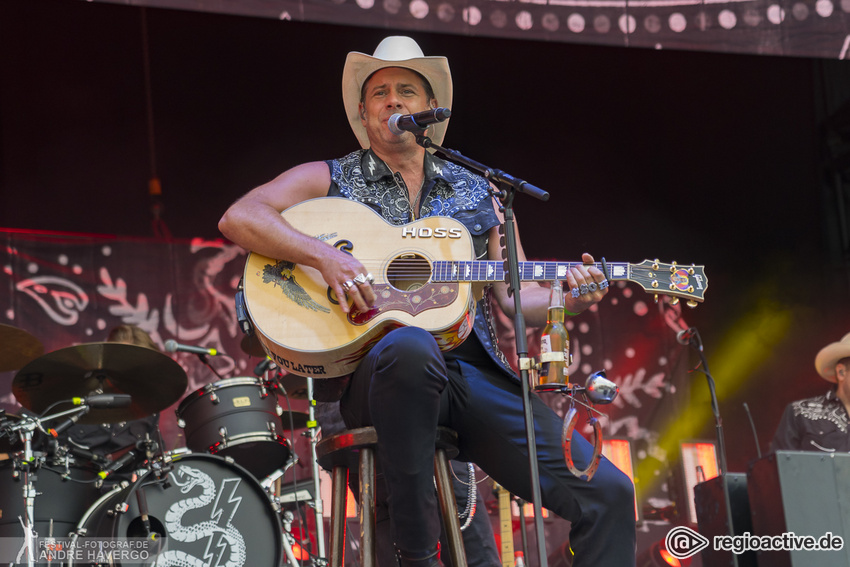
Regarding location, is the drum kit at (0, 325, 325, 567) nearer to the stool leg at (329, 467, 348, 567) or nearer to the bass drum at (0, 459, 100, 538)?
the bass drum at (0, 459, 100, 538)

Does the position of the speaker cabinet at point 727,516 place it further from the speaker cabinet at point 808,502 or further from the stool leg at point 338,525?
the stool leg at point 338,525

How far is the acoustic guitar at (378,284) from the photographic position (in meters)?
3.12

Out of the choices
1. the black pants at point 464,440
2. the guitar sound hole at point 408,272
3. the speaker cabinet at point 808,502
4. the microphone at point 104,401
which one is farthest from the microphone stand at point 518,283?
the microphone at point 104,401

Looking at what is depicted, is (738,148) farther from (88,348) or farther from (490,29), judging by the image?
(88,348)

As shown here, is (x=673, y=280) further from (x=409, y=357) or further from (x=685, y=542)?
(x=685, y=542)

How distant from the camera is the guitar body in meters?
3.11

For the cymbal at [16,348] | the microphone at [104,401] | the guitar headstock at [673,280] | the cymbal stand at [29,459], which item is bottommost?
the cymbal stand at [29,459]

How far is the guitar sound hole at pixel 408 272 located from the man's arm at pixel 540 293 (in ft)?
1.07

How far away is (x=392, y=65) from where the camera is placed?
12.3 feet

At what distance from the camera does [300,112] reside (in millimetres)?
7246

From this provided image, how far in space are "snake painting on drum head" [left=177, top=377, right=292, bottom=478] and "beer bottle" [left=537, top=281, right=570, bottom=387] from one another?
285 centimetres

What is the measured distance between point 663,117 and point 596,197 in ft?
2.78

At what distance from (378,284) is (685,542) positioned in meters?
2.94

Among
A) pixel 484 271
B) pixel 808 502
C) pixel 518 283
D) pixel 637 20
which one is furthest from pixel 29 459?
pixel 637 20
